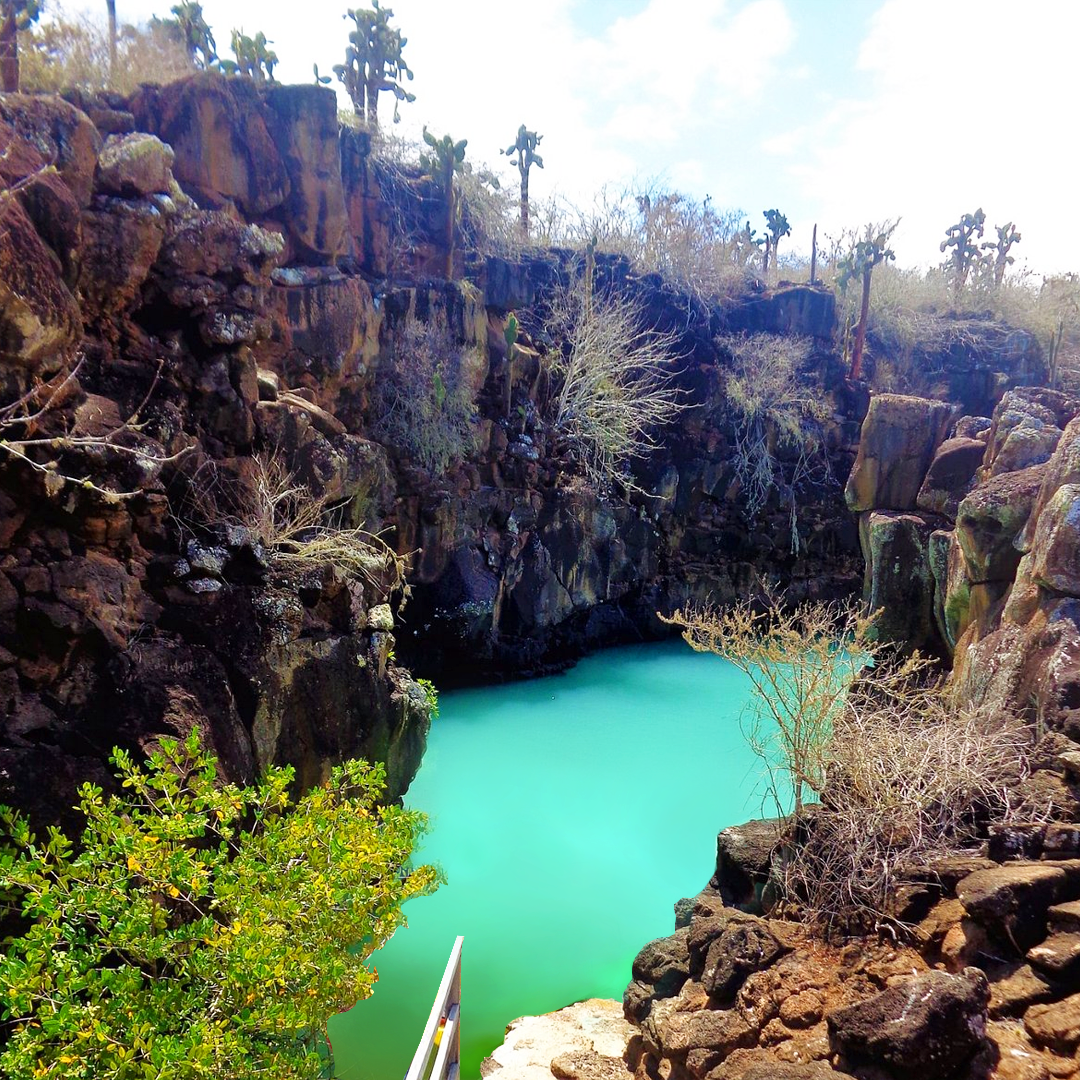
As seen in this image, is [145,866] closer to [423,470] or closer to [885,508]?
[423,470]

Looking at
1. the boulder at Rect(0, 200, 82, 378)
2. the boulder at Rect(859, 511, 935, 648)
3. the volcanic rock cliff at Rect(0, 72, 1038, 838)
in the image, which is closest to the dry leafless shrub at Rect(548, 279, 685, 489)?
the volcanic rock cliff at Rect(0, 72, 1038, 838)

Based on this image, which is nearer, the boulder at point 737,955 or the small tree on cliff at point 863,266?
the boulder at point 737,955

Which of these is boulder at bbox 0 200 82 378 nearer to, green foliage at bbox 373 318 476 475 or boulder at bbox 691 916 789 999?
boulder at bbox 691 916 789 999

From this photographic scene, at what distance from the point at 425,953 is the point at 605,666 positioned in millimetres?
10015

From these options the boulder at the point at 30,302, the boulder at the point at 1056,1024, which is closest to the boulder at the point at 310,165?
the boulder at the point at 30,302

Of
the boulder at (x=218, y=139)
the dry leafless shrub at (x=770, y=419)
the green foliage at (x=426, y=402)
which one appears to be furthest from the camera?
the dry leafless shrub at (x=770, y=419)

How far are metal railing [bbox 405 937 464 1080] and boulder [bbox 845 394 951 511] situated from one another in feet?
33.2

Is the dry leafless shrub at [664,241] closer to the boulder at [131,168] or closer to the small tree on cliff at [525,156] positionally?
the small tree on cliff at [525,156]

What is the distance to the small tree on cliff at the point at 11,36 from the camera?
7984 mm

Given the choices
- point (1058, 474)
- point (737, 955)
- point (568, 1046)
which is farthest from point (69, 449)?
point (1058, 474)

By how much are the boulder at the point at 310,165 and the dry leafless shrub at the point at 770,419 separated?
11338 mm

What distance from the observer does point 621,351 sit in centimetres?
1816

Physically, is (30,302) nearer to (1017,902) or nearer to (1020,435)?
(1017,902)

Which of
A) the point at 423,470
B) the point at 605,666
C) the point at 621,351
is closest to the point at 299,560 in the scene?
the point at 423,470
